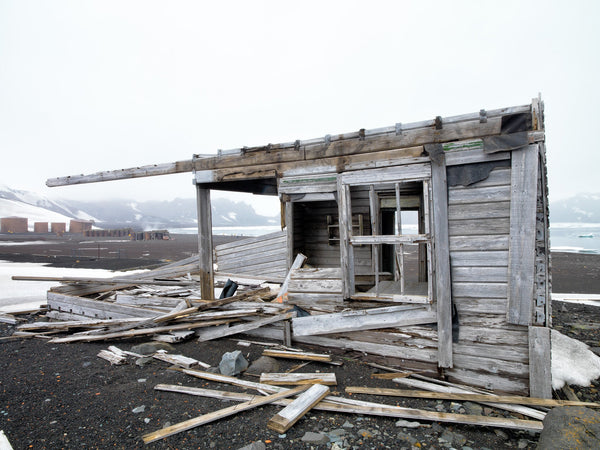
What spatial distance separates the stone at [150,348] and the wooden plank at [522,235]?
18.7 ft

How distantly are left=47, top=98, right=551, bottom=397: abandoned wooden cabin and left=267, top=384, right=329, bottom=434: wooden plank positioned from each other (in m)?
1.39

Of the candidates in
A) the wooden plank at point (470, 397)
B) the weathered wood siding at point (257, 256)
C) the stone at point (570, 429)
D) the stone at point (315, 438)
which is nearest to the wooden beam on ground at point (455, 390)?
the wooden plank at point (470, 397)

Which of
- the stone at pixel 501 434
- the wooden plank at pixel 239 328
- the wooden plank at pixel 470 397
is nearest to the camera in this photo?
the stone at pixel 501 434

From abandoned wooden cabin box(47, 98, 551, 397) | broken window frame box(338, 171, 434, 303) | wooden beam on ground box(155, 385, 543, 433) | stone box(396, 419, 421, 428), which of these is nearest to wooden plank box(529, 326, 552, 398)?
abandoned wooden cabin box(47, 98, 551, 397)

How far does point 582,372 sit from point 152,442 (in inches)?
253

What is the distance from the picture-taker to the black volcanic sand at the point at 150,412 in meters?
3.43

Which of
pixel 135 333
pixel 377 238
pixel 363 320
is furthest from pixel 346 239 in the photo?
pixel 135 333

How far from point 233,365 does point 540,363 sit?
4197 mm

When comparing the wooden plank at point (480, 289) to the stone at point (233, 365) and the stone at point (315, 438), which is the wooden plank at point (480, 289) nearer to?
the stone at point (315, 438)

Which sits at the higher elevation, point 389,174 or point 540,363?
point 389,174

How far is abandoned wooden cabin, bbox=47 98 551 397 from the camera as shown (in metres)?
4.22

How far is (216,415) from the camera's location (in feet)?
12.4

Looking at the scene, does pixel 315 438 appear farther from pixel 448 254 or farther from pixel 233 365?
pixel 448 254

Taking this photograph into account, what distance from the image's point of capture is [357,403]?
4.05 metres
